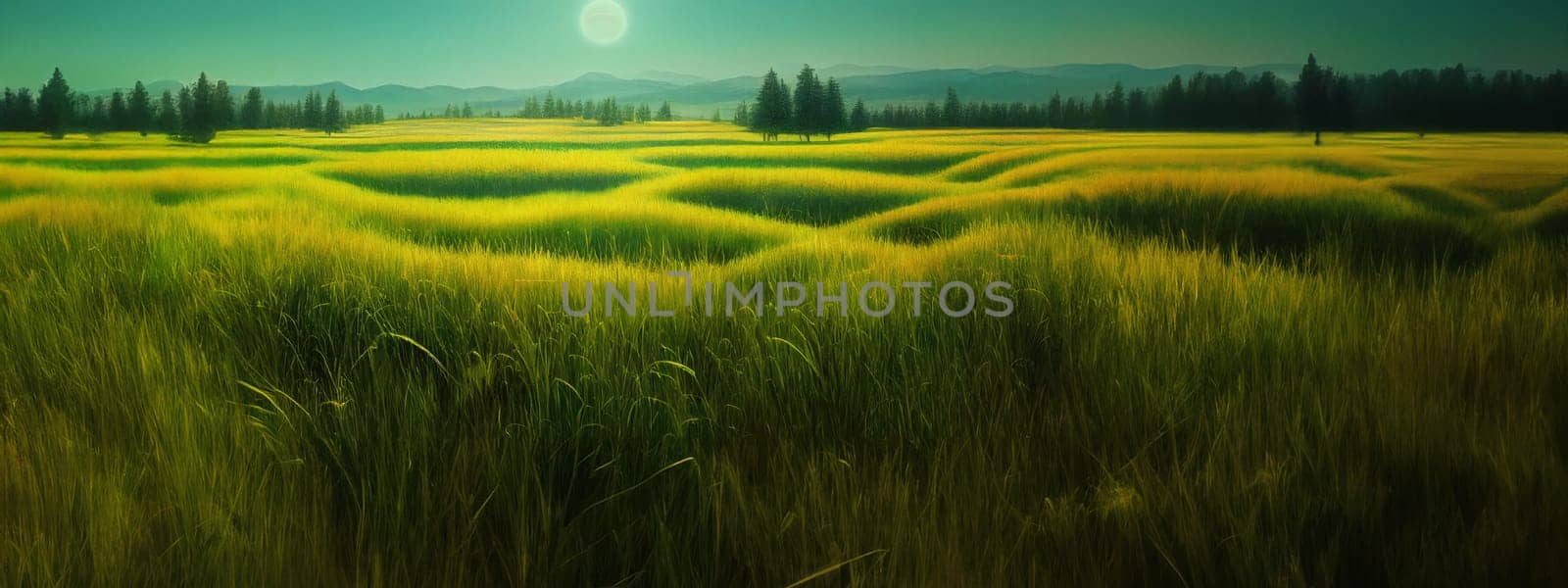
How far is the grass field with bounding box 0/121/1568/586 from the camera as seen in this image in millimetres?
1503

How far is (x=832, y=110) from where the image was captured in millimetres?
6668

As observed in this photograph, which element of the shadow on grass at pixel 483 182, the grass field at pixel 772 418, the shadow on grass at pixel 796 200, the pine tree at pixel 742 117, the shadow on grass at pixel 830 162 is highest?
the pine tree at pixel 742 117

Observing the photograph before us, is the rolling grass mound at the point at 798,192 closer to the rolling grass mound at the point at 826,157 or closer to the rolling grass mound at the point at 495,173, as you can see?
the rolling grass mound at the point at 826,157

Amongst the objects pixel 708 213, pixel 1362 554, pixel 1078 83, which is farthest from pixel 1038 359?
pixel 1078 83

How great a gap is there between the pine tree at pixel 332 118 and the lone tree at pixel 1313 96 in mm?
8411

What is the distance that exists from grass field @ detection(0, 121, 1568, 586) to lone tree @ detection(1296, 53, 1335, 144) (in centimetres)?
174

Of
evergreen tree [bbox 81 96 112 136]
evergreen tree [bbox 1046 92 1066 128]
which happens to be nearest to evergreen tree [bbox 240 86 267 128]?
evergreen tree [bbox 81 96 112 136]

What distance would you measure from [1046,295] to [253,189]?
6.04m

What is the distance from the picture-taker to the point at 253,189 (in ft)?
20.3

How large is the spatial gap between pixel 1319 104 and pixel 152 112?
9.99 metres

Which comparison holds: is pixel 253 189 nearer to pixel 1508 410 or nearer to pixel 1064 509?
pixel 1064 509

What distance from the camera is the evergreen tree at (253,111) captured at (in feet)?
23.5

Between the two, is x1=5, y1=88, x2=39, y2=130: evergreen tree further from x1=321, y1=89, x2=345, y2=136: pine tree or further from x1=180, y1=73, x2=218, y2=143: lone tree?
x1=321, y1=89, x2=345, y2=136: pine tree

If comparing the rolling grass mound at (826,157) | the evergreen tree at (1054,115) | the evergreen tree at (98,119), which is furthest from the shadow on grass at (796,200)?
the evergreen tree at (98,119)
